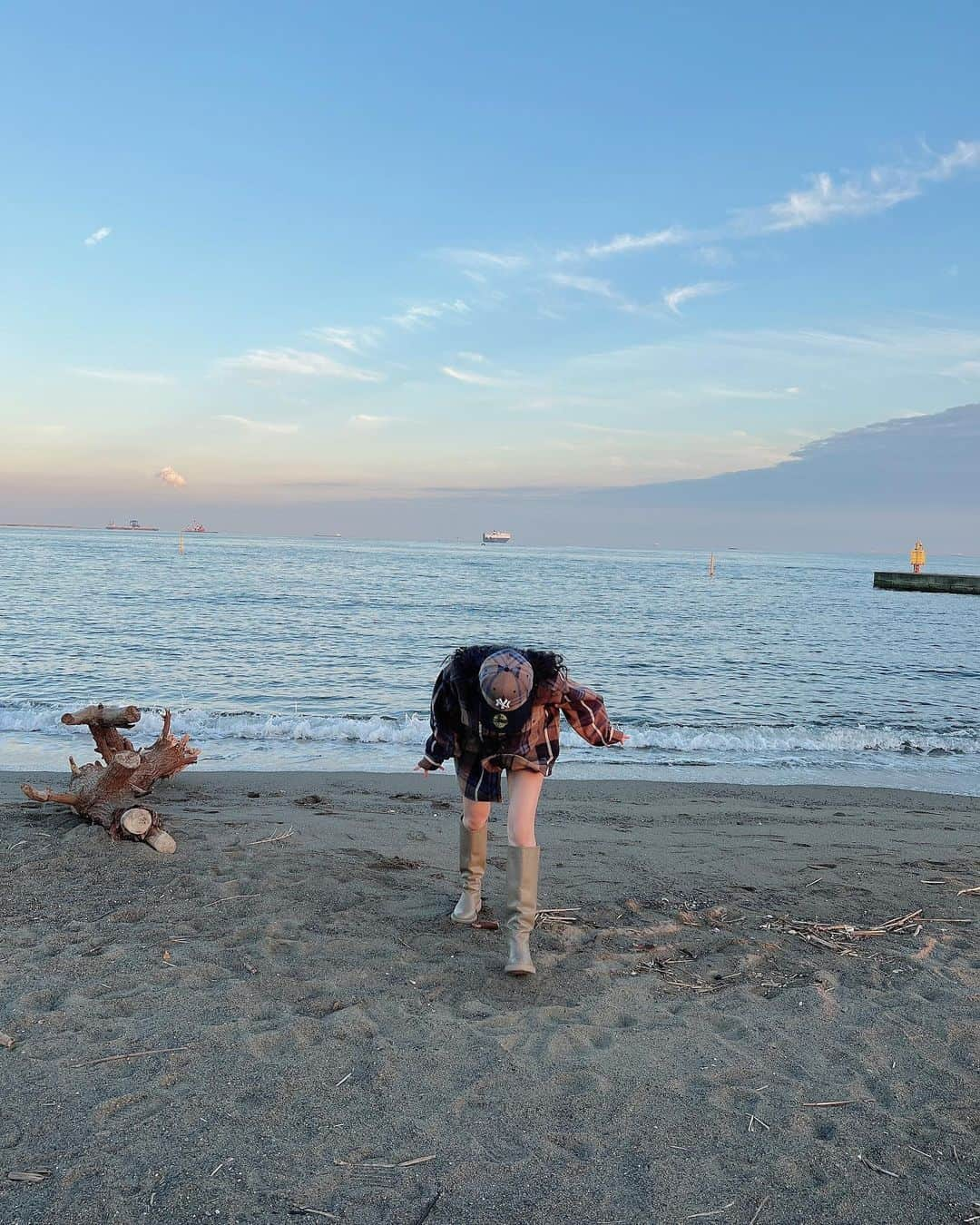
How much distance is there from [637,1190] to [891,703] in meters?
15.8

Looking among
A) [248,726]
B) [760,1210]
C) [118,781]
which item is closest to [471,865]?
[760,1210]

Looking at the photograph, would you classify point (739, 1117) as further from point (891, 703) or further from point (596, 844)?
point (891, 703)

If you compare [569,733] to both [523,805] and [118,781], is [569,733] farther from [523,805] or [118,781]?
[523,805]

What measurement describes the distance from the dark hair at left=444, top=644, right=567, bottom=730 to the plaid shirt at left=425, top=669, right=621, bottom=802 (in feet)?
0.11

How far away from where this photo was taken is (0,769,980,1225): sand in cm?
303

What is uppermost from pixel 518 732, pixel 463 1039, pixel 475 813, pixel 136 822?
pixel 518 732

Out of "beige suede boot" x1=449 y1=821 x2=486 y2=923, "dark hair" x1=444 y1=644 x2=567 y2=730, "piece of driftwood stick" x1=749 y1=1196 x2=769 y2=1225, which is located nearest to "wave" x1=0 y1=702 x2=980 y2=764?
"beige suede boot" x1=449 y1=821 x2=486 y2=923

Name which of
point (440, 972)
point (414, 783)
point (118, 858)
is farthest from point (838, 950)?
point (414, 783)

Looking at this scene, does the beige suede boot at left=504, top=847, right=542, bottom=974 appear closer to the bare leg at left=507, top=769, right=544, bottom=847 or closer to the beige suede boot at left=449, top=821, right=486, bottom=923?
the bare leg at left=507, top=769, right=544, bottom=847

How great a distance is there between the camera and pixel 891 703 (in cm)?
1712

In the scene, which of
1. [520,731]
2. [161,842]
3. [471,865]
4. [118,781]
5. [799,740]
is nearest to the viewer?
[520,731]

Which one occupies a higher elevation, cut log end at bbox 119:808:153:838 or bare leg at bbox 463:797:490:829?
bare leg at bbox 463:797:490:829

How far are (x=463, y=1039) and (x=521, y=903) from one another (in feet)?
2.77

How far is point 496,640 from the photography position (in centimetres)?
1938
